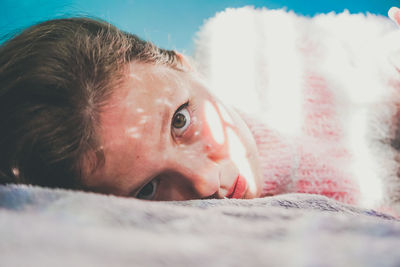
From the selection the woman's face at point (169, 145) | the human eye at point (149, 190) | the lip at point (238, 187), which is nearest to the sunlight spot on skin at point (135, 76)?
the woman's face at point (169, 145)

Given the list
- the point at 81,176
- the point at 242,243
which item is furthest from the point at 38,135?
the point at 242,243

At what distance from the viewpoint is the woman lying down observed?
0.47 meters

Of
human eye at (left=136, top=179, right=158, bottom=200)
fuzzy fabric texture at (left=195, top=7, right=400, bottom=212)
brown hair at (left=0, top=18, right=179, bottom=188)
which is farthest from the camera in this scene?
fuzzy fabric texture at (left=195, top=7, right=400, bottom=212)

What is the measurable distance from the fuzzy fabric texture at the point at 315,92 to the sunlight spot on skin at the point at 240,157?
0.80 ft

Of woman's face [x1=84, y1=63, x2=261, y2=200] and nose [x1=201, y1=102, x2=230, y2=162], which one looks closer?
woman's face [x1=84, y1=63, x2=261, y2=200]

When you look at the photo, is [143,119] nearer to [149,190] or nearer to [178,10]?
[149,190]

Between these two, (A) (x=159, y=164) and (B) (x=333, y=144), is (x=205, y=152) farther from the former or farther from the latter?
(B) (x=333, y=144)

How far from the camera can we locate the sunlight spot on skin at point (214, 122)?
24.9 inches

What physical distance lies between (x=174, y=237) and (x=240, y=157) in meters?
0.51

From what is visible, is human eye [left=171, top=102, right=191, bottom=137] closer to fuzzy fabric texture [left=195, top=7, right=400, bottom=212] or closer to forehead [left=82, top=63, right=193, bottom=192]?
forehead [left=82, top=63, right=193, bottom=192]

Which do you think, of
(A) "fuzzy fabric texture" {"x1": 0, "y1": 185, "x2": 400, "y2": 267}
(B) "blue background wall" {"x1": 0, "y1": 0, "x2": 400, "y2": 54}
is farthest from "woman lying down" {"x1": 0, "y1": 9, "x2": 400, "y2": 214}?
(B) "blue background wall" {"x1": 0, "y1": 0, "x2": 400, "y2": 54}

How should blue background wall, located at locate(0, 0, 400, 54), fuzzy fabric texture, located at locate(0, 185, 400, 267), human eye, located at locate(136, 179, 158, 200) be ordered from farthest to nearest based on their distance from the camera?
blue background wall, located at locate(0, 0, 400, 54) < human eye, located at locate(136, 179, 158, 200) < fuzzy fabric texture, located at locate(0, 185, 400, 267)

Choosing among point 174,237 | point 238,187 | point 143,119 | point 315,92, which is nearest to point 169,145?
point 143,119

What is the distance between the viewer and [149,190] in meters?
0.59
